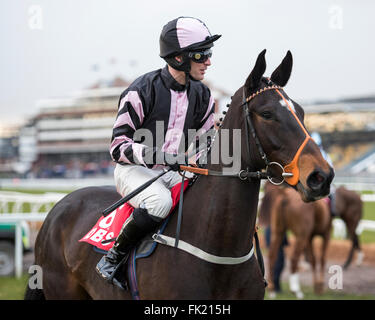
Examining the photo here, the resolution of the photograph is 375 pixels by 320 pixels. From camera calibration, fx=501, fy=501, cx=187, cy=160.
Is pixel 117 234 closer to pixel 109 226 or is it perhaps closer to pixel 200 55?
pixel 109 226

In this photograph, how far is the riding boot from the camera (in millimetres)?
2689

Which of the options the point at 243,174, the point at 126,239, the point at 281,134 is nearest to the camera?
the point at 281,134

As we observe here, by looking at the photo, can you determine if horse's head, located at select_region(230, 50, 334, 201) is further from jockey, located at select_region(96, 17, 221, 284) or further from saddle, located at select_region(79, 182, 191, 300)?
saddle, located at select_region(79, 182, 191, 300)

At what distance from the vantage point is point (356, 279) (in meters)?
7.92

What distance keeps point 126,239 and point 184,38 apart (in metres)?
1.17

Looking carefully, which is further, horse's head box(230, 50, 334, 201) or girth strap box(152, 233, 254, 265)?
girth strap box(152, 233, 254, 265)

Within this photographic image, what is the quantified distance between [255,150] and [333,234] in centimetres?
986

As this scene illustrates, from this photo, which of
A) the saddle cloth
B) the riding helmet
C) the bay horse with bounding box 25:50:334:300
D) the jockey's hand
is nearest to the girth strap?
the bay horse with bounding box 25:50:334:300

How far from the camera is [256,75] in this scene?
8.19ft

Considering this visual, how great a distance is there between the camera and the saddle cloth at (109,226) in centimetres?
293

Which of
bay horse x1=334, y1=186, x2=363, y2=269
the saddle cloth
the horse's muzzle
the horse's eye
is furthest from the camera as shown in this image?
bay horse x1=334, y1=186, x2=363, y2=269

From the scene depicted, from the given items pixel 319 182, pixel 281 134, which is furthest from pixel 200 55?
pixel 319 182

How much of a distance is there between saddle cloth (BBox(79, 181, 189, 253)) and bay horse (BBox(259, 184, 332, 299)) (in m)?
4.40

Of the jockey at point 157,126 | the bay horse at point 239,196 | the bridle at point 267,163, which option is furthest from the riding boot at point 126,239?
the bridle at point 267,163
